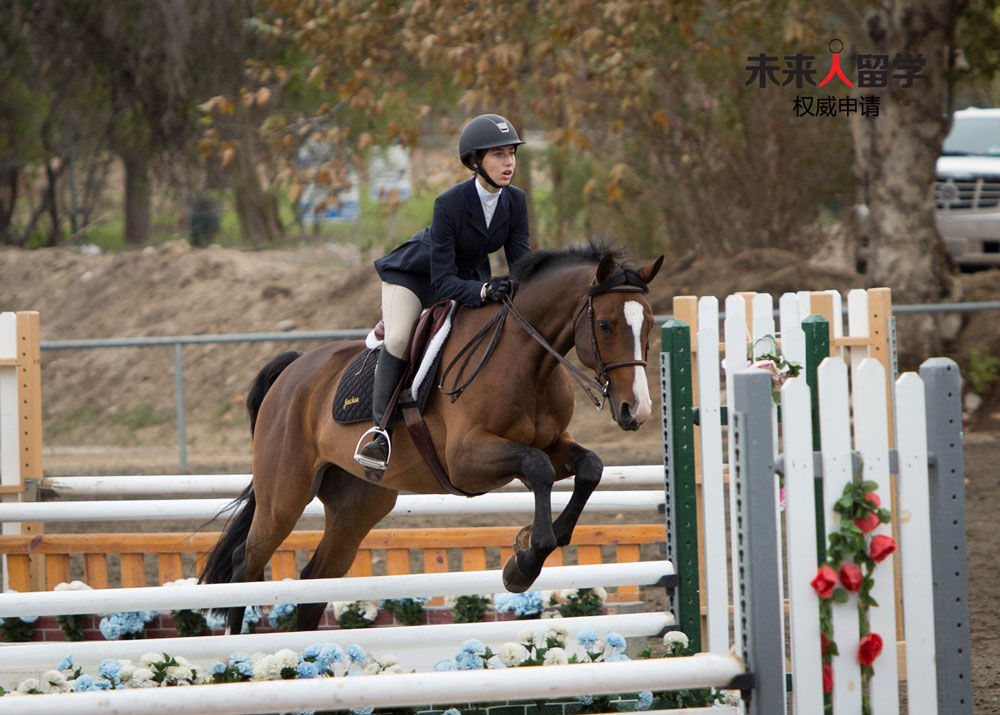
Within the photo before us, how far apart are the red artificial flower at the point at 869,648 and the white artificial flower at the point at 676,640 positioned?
2.90ft

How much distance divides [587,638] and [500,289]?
44.1 inches

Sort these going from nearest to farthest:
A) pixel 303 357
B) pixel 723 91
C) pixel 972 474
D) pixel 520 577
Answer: pixel 520 577, pixel 303 357, pixel 972 474, pixel 723 91

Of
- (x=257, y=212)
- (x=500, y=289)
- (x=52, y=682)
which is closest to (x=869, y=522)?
(x=500, y=289)

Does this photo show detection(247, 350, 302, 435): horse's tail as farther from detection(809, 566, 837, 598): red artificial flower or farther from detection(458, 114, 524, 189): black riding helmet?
detection(809, 566, 837, 598): red artificial flower

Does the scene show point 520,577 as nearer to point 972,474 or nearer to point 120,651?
point 120,651

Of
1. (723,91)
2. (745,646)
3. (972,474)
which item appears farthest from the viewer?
(723,91)

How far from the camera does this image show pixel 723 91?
1101cm

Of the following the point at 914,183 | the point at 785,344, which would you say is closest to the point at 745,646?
the point at 785,344

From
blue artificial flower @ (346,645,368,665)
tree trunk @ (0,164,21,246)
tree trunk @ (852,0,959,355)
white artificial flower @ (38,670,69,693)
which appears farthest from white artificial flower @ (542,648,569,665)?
tree trunk @ (0,164,21,246)

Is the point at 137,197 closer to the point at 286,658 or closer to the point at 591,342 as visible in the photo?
the point at 286,658

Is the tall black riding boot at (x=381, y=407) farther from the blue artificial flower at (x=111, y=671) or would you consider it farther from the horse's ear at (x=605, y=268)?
the blue artificial flower at (x=111, y=671)

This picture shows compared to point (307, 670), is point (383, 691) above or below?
above

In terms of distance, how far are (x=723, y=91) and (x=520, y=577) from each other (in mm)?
8471

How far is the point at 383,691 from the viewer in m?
2.50
